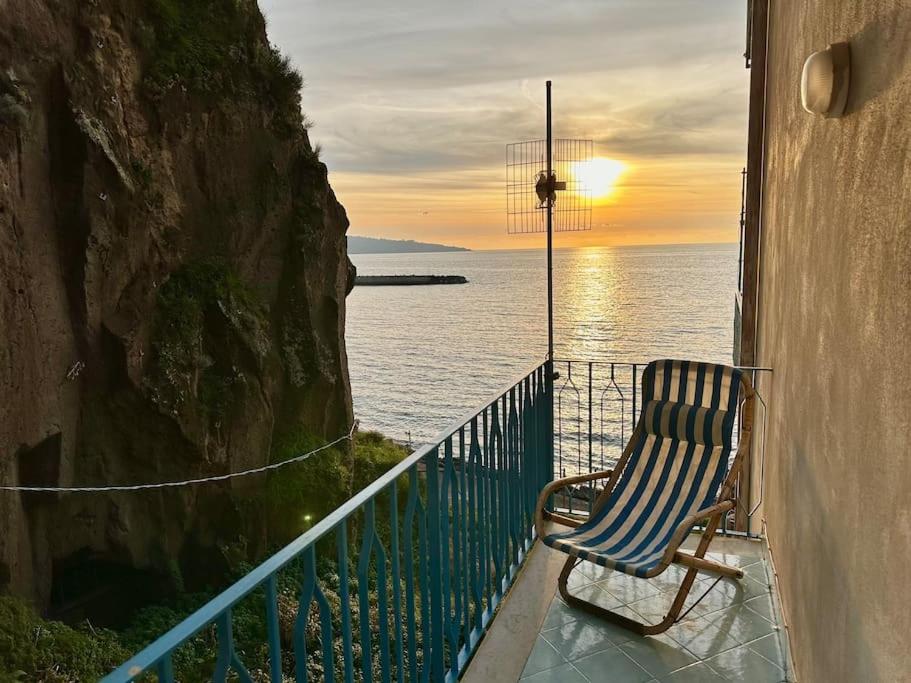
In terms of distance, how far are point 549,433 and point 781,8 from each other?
242 cm

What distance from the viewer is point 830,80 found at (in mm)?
1611

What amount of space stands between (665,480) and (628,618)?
0.65 m

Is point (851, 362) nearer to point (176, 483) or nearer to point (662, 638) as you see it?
point (662, 638)

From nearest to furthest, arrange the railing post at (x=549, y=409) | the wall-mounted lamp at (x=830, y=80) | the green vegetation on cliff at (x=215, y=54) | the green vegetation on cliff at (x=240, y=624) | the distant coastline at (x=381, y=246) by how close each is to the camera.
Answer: the wall-mounted lamp at (x=830, y=80), the railing post at (x=549, y=409), the green vegetation on cliff at (x=240, y=624), the green vegetation on cliff at (x=215, y=54), the distant coastline at (x=381, y=246)

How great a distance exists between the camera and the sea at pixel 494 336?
30.8 m

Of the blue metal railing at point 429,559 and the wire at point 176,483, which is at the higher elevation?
the blue metal railing at point 429,559

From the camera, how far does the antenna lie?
389 cm

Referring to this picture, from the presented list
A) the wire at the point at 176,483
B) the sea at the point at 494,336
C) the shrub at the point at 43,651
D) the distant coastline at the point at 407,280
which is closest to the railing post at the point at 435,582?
the shrub at the point at 43,651

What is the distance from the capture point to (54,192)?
30.5 ft

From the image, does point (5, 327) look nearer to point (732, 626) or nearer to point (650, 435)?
point (650, 435)

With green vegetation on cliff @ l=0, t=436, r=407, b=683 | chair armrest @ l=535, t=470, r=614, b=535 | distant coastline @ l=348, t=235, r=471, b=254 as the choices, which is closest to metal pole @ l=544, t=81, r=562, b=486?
chair armrest @ l=535, t=470, r=614, b=535

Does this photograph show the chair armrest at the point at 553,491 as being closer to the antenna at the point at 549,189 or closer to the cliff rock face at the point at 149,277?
the antenna at the point at 549,189


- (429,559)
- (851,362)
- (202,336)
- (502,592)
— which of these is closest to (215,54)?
(202,336)

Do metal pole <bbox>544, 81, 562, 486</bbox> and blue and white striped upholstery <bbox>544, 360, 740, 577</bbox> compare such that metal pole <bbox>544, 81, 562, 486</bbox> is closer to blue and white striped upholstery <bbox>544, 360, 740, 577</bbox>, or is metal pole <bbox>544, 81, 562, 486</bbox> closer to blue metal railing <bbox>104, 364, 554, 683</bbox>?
blue metal railing <bbox>104, 364, 554, 683</bbox>
